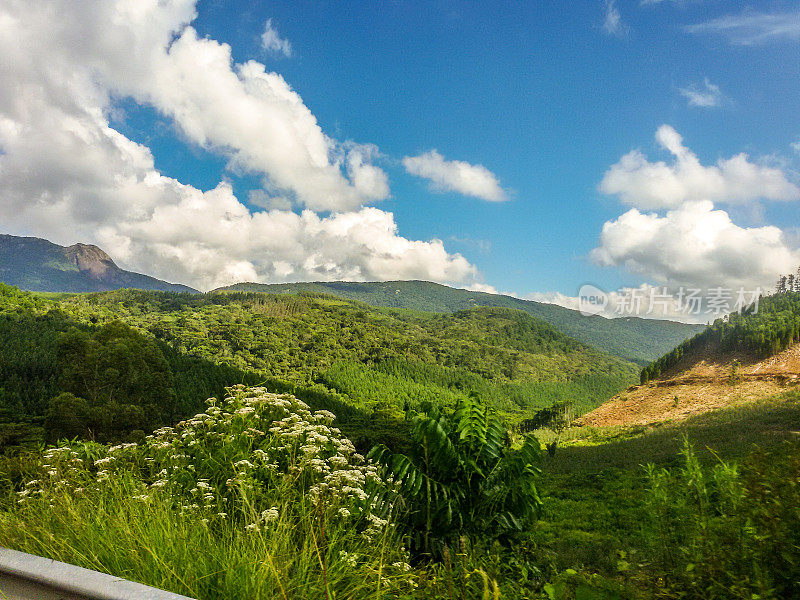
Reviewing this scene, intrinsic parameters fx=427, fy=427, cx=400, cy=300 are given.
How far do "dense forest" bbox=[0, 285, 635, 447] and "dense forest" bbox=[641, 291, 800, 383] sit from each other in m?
25.3

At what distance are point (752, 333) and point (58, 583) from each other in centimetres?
8540

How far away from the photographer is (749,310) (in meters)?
93.1

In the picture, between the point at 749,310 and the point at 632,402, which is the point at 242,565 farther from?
the point at 749,310

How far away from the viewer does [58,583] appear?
220 centimetres

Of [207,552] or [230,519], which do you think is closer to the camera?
[207,552]

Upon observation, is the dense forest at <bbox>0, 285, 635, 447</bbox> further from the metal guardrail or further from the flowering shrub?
the metal guardrail

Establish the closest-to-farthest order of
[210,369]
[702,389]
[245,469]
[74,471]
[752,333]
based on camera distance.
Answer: [245,469] < [74,471] < [702,389] < [752,333] < [210,369]

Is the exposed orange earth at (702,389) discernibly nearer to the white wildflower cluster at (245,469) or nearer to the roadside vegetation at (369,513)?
the roadside vegetation at (369,513)

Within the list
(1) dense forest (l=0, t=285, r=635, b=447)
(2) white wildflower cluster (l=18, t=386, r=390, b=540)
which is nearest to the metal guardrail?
(2) white wildflower cluster (l=18, t=386, r=390, b=540)

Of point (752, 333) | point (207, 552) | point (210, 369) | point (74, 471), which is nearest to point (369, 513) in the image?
point (207, 552)

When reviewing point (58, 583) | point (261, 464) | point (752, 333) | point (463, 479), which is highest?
point (752, 333)

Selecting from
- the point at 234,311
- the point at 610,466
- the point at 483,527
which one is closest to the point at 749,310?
the point at 610,466

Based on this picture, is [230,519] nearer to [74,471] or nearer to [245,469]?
[245,469]

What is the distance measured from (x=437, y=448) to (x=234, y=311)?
18722 cm
